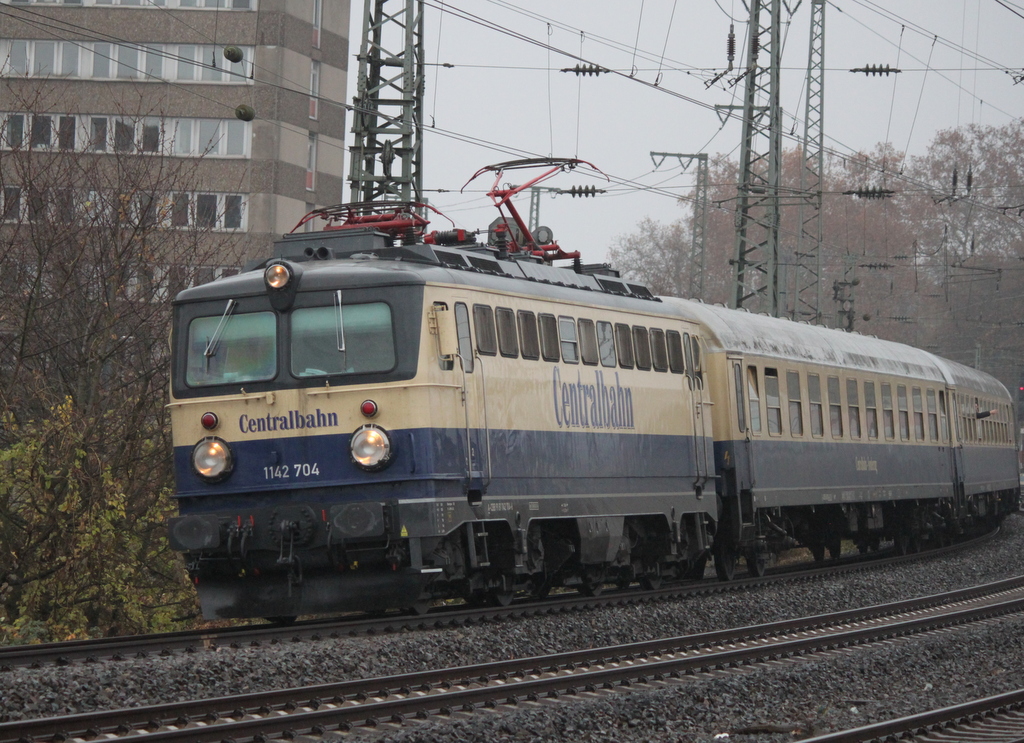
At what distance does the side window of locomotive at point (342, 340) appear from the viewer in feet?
41.7

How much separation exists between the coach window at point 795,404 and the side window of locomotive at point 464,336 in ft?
27.4

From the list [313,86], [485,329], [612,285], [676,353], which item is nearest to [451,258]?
[485,329]

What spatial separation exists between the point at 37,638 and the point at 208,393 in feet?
13.1

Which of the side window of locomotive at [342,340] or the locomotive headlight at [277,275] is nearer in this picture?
the side window of locomotive at [342,340]

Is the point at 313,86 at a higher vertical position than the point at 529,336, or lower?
higher

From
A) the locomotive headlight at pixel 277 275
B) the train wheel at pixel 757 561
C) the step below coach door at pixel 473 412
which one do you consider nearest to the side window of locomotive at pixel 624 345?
the step below coach door at pixel 473 412

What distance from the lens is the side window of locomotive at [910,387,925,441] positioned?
2594 centimetres

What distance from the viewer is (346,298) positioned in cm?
1286

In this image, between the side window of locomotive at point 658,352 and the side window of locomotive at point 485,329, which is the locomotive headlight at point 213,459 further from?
the side window of locomotive at point 658,352

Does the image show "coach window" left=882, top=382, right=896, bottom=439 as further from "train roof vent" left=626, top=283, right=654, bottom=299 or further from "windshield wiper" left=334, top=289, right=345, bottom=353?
"windshield wiper" left=334, top=289, right=345, bottom=353

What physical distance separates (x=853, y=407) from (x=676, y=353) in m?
6.65

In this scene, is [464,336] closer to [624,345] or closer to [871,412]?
[624,345]

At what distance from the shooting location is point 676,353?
1734 cm

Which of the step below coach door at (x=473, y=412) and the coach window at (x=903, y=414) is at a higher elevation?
the coach window at (x=903, y=414)
